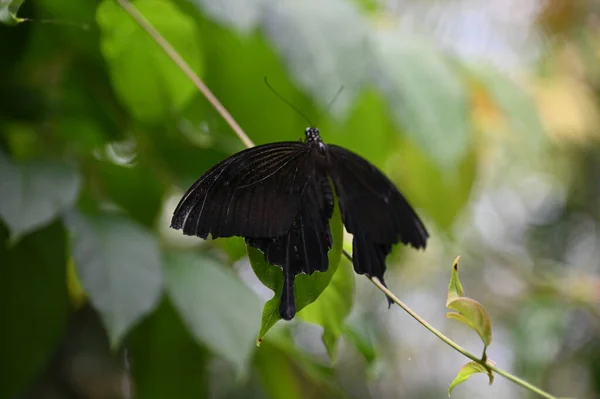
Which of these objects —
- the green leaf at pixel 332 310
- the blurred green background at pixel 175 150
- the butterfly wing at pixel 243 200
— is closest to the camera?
the butterfly wing at pixel 243 200

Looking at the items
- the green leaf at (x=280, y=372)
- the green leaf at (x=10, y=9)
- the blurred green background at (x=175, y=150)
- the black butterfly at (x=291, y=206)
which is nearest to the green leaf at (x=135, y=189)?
the blurred green background at (x=175, y=150)

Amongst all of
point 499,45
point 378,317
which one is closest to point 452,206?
point 499,45

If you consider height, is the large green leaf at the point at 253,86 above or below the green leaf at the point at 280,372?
above

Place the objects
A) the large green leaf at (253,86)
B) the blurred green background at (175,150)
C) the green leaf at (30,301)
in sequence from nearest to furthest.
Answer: the blurred green background at (175,150) < the green leaf at (30,301) < the large green leaf at (253,86)

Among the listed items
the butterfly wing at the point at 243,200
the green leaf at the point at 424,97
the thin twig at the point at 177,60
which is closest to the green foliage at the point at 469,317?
the butterfly wing at the point at 243,200

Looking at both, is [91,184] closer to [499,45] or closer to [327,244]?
[327,244]

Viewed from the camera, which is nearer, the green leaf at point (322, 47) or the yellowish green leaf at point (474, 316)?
the yellowish green leaf at point (474, 316)

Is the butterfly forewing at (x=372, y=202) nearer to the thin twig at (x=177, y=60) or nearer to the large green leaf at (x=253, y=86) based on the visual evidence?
the thin twig at (x=177, y=60)

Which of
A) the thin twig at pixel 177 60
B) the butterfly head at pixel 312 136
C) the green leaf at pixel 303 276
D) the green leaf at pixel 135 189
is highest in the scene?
the butterfly head at pixel 312 136
